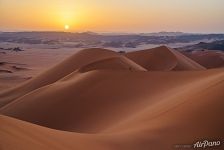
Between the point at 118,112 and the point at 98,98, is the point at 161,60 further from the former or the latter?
the point at 118,112

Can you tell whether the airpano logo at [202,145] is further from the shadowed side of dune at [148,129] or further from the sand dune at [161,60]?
the sand dune at [161,60]

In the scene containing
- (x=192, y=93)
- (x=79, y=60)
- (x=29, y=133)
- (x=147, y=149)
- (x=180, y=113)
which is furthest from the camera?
(x=79, y=60)

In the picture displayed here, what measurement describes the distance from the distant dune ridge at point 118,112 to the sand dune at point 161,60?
13.6 ft

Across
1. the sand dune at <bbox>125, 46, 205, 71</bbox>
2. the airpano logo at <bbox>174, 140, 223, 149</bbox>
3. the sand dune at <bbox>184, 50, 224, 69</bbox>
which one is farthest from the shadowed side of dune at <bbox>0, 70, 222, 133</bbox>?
the sand dune at <bbox>184, 50, 224, 69</bbox>

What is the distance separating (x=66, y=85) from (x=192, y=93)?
13.3 ft

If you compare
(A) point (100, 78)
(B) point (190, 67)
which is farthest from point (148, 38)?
(A) point (100, 78)

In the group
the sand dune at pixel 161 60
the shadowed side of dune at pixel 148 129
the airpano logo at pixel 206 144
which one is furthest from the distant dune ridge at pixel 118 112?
the sand dune at pixel 161 60

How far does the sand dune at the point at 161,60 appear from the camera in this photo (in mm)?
16828

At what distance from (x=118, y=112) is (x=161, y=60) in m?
10.7

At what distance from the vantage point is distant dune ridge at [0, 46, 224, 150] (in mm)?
4426

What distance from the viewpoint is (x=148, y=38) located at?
57781 millimetres

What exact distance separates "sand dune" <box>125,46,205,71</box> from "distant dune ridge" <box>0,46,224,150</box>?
4.15 meters

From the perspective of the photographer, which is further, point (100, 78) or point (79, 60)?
point (79, 60)

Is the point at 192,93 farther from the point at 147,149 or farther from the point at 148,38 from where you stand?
the point at 148,38
